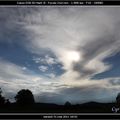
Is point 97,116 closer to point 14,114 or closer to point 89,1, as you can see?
point 14,114

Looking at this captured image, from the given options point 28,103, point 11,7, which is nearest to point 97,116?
point 28,103

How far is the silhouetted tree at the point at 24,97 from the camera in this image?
10.5 m

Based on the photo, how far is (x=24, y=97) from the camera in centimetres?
1050

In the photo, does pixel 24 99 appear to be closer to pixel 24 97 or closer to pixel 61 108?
pixel 24 97

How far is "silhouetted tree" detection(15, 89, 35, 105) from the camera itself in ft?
34.4

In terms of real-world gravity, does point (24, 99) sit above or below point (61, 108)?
above

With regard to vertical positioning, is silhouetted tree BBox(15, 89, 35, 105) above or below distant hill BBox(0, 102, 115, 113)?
above

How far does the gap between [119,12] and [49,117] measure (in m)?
3.90

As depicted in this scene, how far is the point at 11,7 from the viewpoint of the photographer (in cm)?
1047

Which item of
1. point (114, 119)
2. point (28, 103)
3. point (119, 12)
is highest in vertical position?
point (119, 12)

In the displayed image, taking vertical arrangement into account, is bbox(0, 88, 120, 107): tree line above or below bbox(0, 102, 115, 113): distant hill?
above

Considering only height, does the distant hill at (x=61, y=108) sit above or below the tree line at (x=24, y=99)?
below

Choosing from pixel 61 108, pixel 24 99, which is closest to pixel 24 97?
pixel 24 99

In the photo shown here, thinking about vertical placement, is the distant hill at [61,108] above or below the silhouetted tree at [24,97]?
below
